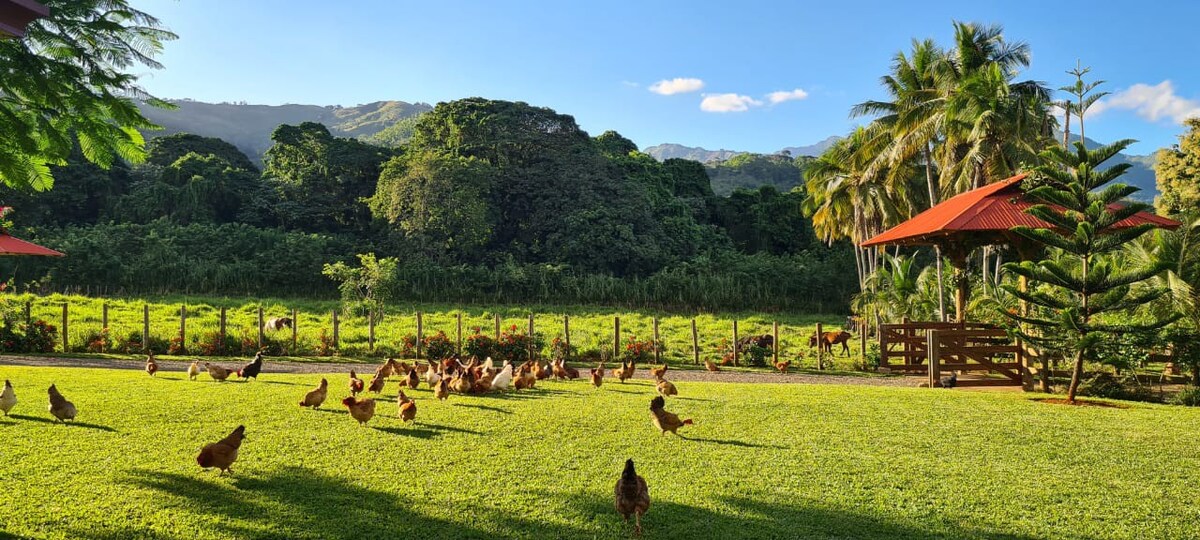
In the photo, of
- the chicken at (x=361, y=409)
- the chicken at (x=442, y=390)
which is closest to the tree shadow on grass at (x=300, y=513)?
the chicken at (x=361, y=409)

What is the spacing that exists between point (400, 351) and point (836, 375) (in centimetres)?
1052

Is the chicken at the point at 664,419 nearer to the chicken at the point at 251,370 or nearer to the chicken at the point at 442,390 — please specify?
the chicken at the point at 442,390

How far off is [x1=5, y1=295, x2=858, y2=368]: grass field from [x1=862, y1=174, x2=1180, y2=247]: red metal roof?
4.45 m

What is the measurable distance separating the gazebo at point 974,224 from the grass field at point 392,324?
4.08 metres

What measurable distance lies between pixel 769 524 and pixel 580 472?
5.56 feet

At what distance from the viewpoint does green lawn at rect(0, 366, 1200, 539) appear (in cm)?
464

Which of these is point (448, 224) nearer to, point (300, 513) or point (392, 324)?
point (392, 324)

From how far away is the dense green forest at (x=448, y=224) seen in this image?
35.8m

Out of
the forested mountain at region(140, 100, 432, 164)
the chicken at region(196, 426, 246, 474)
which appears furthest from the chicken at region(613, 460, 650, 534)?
the forested mountain at region(140, 100, 432, 164)

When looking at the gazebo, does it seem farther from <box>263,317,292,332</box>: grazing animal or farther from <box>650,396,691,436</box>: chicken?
<box>263,317,292,332</box>: grazing animal

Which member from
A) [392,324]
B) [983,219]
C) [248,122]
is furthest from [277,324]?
[248,122]

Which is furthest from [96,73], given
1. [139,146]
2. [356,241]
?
[356,241]

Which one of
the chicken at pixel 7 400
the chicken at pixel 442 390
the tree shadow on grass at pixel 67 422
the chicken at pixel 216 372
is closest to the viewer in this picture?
the tree shadow on grass at pixel 67 422

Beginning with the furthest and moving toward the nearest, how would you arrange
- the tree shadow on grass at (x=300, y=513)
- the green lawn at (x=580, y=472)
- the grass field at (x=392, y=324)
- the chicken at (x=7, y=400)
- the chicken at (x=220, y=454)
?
1. the grass field at (x=392, y=324)
2. the chicken at (x=7, y=400)
3. the chicken at (x=220, y=454)
4. the green lawn at (x=580, y=472)
5. the tree shadow on grass at (x=300, y=513)
